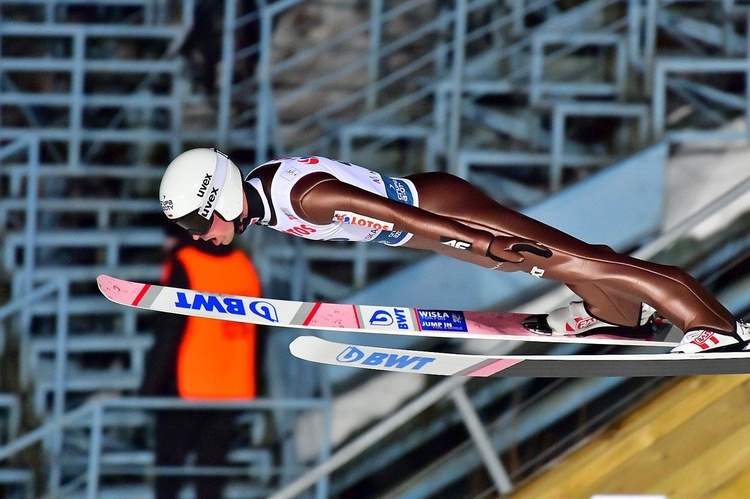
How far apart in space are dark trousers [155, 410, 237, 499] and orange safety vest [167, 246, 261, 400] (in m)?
0.15

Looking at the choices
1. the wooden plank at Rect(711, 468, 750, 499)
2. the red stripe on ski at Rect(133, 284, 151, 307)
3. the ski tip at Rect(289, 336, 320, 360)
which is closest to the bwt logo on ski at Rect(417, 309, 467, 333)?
the ski tip at Rect(289, 336, 320, 360)

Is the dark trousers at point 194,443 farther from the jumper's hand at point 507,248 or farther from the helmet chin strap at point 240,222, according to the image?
the jumper's hand at point 507,248

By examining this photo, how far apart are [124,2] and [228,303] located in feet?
8.80

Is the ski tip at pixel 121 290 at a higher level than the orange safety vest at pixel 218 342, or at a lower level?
lower

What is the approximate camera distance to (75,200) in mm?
5574

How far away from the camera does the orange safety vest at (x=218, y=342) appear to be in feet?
16.0

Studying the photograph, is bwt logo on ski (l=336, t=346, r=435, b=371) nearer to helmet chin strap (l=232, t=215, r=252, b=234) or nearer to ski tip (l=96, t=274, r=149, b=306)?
helmet chin strap (l=232, t=215, r=252, b=234)

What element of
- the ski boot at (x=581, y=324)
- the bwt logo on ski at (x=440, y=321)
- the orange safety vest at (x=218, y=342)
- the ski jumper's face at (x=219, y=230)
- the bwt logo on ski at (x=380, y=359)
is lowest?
the bwt logo on ski at (x=380, y=359)

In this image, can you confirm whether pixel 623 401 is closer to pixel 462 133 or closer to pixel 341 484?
pixel 341 484

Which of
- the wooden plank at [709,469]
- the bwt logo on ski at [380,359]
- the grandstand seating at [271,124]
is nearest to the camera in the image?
the bwt logo on ski at [380,359]

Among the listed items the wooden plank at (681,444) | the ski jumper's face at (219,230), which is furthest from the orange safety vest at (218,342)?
the wooden plank at (681,444)

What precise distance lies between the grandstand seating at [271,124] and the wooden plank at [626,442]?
32.4 inches

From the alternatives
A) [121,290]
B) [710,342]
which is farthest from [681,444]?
[121,290]

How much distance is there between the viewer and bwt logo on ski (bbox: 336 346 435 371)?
3852 millimetres
